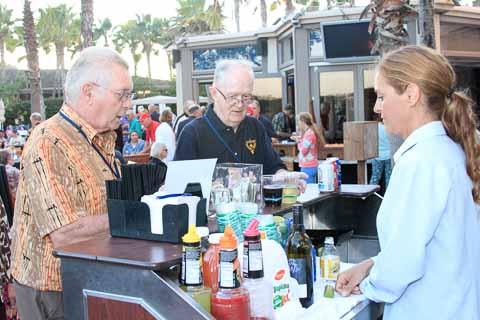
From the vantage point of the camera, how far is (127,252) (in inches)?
67.6

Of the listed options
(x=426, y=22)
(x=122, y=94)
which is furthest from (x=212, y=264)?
(x=426, y=22)

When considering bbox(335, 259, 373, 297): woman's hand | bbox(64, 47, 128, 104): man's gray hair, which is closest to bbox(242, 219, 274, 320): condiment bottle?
bbox(335, 259, 373, 297): woman's hand

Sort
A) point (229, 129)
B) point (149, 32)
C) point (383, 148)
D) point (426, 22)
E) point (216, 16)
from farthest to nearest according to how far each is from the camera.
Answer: point (149, 32), point (216, 16), point (383, 148), point (426, 22), point (229, 129)

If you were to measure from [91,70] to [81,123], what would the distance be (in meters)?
0.21

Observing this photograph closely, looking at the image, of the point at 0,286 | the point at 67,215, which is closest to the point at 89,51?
the point at 67,215

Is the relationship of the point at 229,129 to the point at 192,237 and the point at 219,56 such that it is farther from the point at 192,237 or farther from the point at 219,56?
the point at 219,56

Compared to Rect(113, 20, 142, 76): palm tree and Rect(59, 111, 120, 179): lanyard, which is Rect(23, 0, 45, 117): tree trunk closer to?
Rect(59, 111, 120, 179): lanyard

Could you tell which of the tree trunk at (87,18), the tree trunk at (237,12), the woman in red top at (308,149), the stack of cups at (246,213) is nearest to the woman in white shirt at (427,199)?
the stack of cups at (246,213)

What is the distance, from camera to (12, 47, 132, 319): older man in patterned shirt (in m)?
2.01

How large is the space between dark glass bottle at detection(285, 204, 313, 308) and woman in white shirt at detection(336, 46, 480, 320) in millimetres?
203

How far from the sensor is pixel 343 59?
1167cm

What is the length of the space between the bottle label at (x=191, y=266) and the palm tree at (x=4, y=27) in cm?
5072

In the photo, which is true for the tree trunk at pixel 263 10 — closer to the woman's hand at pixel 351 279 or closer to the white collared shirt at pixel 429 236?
the woman's hand at pixel 351 279

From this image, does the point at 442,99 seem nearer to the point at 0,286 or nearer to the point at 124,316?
the point at 124,316
